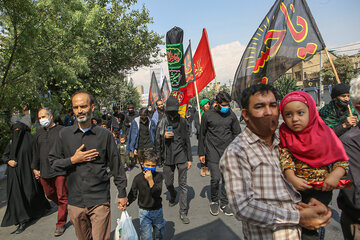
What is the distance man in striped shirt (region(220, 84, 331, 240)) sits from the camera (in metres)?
1.37

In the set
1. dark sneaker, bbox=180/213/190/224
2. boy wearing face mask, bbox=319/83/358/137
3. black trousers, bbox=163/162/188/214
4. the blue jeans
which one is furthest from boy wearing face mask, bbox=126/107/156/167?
boy wearing face mask, bbox=319/83/358/137

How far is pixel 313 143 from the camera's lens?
1568 mm

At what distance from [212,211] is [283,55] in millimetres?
2943

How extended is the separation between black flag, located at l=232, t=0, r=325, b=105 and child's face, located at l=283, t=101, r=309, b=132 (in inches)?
104

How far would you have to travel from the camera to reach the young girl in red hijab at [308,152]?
1566 millimetres

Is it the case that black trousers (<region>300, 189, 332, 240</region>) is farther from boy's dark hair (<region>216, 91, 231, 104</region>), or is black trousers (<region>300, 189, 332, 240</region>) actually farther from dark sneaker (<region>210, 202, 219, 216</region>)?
boy's dark hair (<region>216, 91, 231, 104</region>)

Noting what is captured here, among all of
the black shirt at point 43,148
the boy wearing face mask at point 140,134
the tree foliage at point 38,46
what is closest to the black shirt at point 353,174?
the black shirt at point 43,148

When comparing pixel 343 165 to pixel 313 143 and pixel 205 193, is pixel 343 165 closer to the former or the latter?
pixel 313 143

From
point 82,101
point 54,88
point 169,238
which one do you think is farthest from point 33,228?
point 54,88

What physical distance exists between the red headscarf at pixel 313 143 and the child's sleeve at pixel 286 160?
0.11ft

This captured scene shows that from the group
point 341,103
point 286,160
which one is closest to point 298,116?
point 286,160

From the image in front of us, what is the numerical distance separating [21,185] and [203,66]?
5071mm

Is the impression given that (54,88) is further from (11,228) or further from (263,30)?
(263,30)

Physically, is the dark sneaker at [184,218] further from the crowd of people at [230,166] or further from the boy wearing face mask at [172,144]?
the boy wearing face mask at [172,144]
